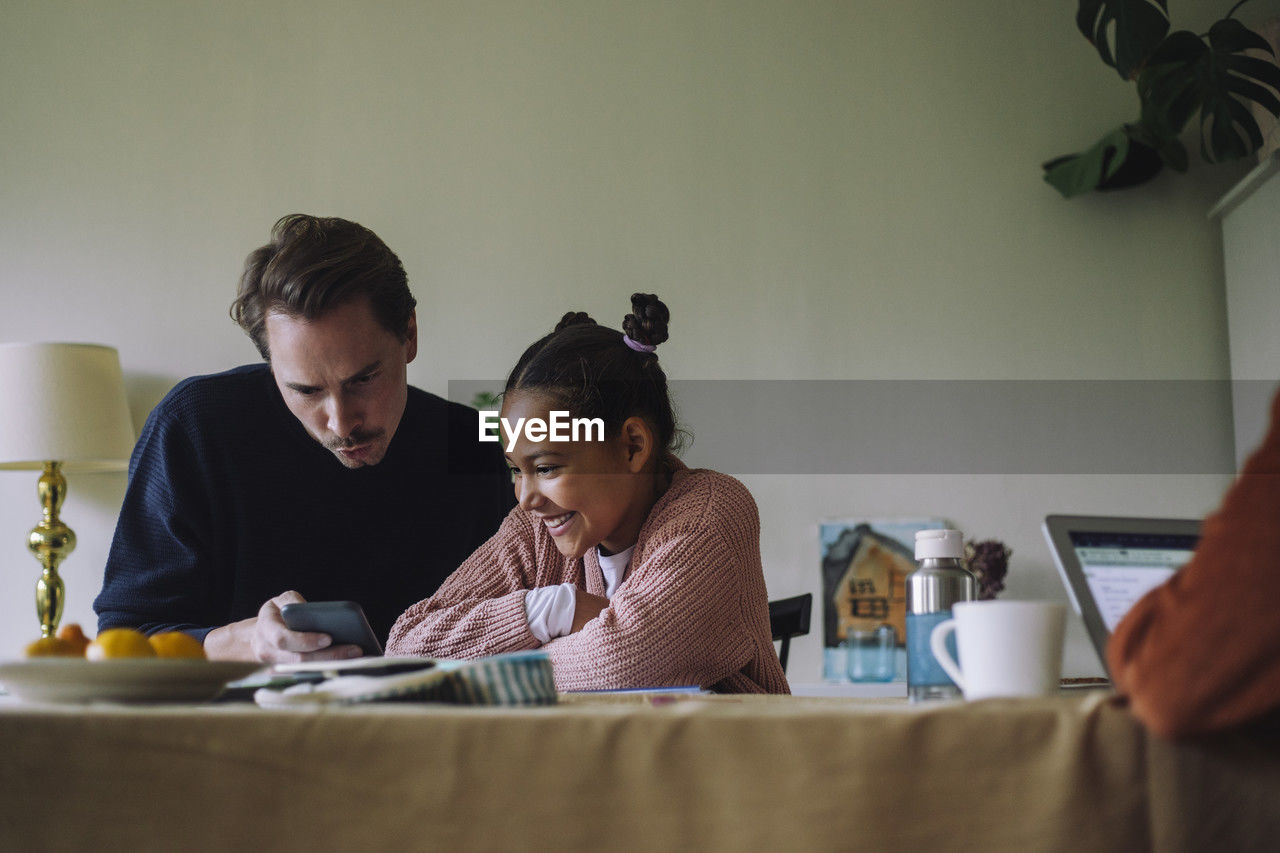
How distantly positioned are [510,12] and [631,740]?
3043 millimetres

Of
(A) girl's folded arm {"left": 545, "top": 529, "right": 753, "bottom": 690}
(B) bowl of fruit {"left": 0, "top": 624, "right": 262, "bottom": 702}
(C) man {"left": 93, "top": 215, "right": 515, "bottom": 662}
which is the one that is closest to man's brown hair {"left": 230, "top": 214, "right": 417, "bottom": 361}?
(C) man {"left": 93, "top": 215, "right": 515, "bottom": 662}

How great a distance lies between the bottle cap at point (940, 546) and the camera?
1062 mm

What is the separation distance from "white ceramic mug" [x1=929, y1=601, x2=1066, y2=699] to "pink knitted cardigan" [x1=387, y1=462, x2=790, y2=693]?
0.58 m

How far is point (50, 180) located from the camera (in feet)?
10.8

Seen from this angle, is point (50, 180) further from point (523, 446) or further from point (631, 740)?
point (631, 740)

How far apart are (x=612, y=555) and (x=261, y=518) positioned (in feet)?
2.22

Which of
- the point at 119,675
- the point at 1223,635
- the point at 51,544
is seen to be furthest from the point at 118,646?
the point at 51,544

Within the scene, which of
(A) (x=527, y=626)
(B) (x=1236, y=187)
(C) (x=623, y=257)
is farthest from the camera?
(C) (x=623, y=257)

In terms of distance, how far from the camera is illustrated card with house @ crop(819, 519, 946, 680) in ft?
9.72

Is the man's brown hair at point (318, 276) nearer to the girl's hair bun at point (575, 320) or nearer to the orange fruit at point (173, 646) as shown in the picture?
the girl's hair bun at point (575, 320)

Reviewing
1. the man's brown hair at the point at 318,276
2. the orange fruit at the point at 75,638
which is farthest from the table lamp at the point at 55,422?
the orange fruit at the point at 75,638

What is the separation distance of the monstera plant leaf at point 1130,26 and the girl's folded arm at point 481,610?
1.86m

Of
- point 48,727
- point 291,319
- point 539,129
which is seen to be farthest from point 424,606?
point 539,129

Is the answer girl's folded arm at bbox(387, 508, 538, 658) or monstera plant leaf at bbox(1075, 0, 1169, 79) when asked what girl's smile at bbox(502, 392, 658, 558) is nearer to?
girl's folded arm at bbox(387, 508, 538, 658)
